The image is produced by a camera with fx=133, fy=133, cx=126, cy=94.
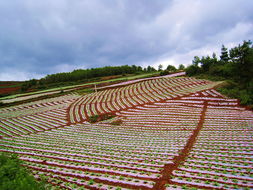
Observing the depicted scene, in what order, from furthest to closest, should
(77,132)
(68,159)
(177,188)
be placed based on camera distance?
(77,132)
(68,159)
(177,188)

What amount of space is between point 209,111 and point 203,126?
9.49 m

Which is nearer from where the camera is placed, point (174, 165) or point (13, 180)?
point (13, 180)

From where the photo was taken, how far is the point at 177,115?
29750 millimetres

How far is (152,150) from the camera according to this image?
16391 millimetres

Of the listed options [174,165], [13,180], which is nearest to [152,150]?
[174,165]

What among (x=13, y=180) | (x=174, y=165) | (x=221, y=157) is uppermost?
(x=13, y=180)

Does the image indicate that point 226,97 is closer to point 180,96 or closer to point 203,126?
point 180,96

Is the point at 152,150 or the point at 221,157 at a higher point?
the point at 221,157

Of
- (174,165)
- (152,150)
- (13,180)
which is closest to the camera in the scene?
(13,180)

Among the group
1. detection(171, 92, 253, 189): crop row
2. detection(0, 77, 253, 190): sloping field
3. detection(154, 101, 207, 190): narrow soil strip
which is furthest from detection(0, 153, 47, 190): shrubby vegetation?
detection(171, 92, 253, 189): crop row

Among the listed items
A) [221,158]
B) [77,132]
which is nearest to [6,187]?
[221,158]

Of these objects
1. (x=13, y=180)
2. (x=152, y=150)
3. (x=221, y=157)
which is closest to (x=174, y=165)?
(x=152, y=150)

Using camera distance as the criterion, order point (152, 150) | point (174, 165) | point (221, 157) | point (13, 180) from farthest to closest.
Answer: point (152, 150) → point (221, 157) → point (174, 165) → point (13, 180)

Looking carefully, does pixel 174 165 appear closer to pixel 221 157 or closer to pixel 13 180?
pixel 221 157
